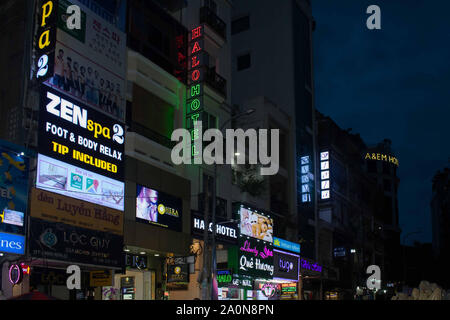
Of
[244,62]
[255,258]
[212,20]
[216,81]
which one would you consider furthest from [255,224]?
[244,62]

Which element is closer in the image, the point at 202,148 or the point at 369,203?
the point at 202,148

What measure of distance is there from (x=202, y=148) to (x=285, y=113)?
15.3 metres

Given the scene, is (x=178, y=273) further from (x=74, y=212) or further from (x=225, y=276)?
(x=74, y=212)

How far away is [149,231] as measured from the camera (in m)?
26.1

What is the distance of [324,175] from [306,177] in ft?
10.5

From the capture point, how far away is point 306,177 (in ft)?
149

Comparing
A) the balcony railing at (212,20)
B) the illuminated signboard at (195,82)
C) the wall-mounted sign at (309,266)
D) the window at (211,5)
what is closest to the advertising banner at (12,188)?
the illuminated signboard at (195,82)

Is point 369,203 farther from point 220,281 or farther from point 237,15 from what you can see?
point 220,281

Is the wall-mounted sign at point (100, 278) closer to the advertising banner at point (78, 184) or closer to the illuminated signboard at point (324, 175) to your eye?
the advertising banner at point (78, 184)

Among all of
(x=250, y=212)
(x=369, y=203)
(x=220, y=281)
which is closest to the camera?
(x=220, y=281)

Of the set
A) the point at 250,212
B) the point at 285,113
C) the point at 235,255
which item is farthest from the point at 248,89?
the point at 235,255

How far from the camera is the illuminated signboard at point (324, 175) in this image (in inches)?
1864

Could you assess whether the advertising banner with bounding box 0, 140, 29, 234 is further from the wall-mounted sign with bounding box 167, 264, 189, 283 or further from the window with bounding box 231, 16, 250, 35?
the window with bounding box 231, 16, 250, 35
